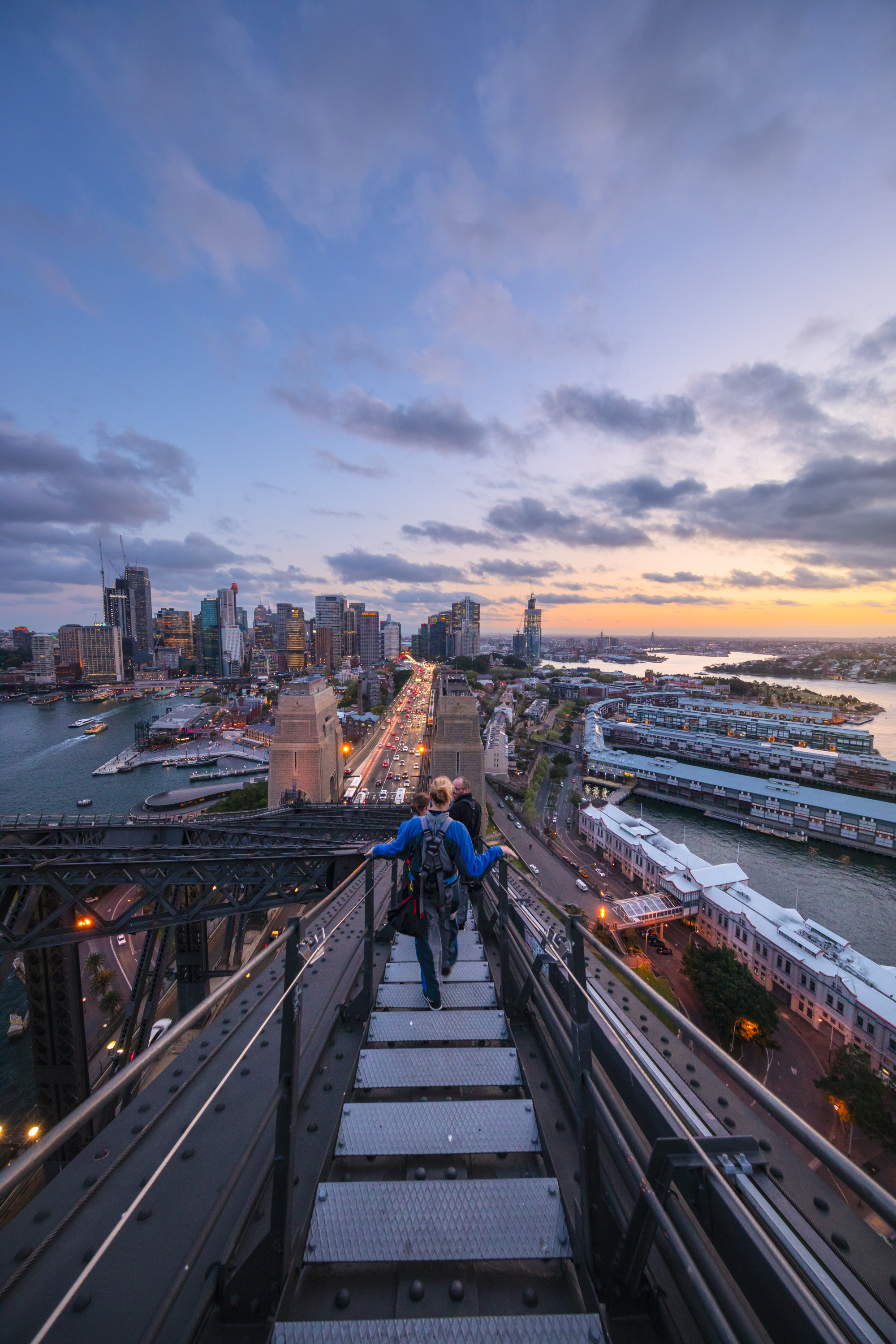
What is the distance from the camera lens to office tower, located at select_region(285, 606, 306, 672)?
79.4m

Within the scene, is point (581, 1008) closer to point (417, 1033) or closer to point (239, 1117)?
point (417, 1033)

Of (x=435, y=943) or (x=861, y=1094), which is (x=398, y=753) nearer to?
(x=861, y=1094)

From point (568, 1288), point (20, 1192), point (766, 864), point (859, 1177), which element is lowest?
point (766, 864)

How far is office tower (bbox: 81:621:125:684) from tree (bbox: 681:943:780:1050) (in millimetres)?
75494

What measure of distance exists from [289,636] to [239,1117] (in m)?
85.6

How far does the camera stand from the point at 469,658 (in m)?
70.4

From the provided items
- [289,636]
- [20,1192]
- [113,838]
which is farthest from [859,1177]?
[289,636]

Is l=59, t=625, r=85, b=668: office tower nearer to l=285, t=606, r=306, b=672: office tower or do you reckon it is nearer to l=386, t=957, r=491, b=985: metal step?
l=285, t=606, r=306, b=672: office tower

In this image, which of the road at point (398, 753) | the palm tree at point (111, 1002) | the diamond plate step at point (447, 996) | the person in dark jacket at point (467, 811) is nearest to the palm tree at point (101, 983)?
the palm tree at point (111, 1002)

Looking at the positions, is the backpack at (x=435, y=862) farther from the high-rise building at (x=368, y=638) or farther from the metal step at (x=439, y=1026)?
the high-rise building at (x=368, y=638)

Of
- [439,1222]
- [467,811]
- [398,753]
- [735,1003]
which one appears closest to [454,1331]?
[439,1222]

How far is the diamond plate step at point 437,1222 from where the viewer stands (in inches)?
41.9

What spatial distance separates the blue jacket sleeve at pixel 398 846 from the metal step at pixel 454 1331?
126 cm

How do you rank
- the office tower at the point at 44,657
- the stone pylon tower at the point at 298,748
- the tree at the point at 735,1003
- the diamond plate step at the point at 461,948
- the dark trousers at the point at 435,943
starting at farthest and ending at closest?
the office tower at the point at 44,657, the stone pylon tower at the point at 298,748, the tree at the point at 735,1003, the diamond plate step at the point at 461,948, the dark trousers at the point at 435,943
